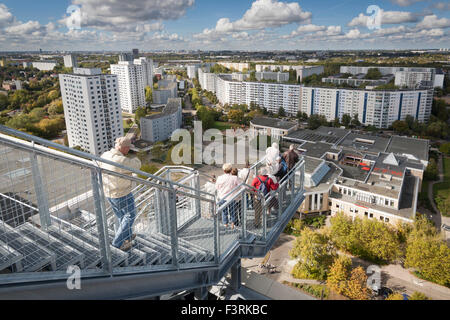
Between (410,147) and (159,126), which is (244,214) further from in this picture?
(159,126)

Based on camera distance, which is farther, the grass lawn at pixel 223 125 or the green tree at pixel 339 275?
the grass lawn at pixel 223 125

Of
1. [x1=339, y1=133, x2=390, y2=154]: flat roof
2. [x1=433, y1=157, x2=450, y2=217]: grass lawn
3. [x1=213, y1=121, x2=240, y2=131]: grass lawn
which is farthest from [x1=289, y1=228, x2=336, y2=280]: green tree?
[x1=213, y1=121, x2=240, y2=131]: grass lawn

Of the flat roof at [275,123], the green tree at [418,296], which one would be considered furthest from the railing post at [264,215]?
the flat roof at [275,123]

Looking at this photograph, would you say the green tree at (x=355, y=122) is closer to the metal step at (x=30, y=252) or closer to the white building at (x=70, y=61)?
the metal step at (x=30, y=252)

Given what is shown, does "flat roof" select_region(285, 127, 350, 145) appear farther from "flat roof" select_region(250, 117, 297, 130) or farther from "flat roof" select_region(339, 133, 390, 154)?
"flat roof" select_region(250, 117, 297, 130)

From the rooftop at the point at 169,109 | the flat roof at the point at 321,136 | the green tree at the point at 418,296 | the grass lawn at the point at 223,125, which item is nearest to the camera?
the green tree at the point at 418,296

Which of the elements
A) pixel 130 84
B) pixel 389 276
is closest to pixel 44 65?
pixel 130 84

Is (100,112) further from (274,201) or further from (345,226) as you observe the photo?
(274,201)
